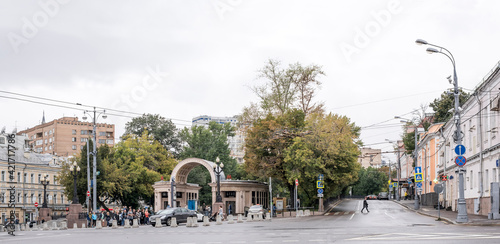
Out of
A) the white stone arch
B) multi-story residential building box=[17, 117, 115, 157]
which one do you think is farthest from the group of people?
multi-story residential building box=[17, 117, 115, 157]

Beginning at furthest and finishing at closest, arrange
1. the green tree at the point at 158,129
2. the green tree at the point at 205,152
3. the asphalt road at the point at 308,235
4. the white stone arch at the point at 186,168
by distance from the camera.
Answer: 1. the green tree at the point at 158,129
2. the green tree at the point at 205,152
3. the white stone arch at the point at 186,168
4. the asphalt road at the point at 308,235

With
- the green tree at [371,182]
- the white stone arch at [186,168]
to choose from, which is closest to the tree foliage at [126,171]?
the white stone arch at [186,168]

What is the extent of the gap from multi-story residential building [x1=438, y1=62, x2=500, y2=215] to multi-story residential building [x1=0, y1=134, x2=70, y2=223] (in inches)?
2016

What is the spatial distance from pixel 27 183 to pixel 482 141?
65.1m

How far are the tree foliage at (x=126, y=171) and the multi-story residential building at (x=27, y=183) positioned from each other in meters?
8.11

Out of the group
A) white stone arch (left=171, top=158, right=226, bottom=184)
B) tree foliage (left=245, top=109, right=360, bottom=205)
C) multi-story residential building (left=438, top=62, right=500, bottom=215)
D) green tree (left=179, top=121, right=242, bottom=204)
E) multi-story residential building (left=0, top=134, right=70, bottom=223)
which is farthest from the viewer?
green tree (left=179, top=121, right=242, bottom=204)

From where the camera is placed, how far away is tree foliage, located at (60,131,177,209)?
65.7 metres

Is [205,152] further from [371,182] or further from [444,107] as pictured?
[371,182]

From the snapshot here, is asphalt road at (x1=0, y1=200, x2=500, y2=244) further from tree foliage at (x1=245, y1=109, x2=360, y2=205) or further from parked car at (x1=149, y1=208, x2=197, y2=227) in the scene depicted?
tree foliage at (x1=245, y1=109, x2=360, y2=205)

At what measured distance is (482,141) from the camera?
4028 centimetres

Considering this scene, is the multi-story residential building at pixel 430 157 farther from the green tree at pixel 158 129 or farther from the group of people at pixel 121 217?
the green tree at pixel 158 129

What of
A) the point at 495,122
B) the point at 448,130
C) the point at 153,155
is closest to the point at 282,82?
the point at 448,130

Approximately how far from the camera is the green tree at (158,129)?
9619 centimetres

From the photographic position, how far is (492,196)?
32.4 m
